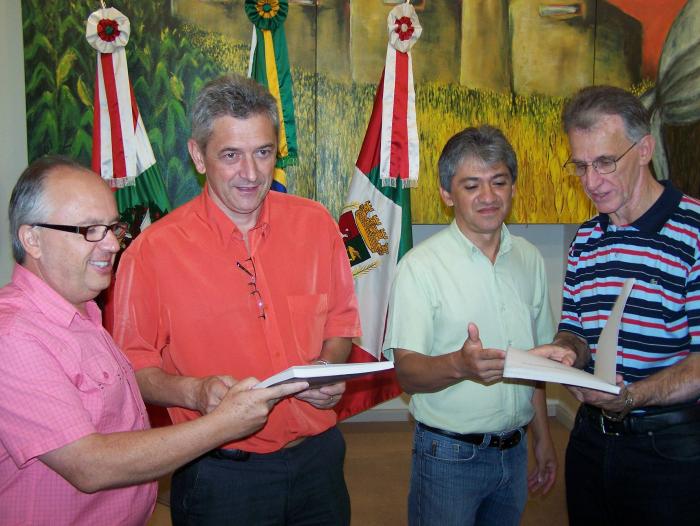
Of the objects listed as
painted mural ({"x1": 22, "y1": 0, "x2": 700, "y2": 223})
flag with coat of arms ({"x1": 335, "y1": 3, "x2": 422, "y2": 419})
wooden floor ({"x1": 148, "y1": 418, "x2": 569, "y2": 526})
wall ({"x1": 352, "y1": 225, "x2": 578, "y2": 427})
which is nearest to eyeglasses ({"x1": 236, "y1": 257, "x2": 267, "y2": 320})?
flag with coat of arms ({"x1": 335, "y1": 3, "x2": 422, "y2": 419})

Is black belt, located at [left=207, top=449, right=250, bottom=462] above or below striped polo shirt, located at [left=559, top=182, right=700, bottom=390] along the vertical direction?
below

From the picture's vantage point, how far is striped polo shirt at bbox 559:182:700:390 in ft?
5.16

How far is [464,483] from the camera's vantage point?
1.75 metres

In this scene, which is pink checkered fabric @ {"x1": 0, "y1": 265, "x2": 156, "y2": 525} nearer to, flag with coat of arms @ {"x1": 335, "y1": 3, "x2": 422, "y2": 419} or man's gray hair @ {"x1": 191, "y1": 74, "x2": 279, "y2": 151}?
man's gray hair @ {"x1": 191, "y1": 74, "x2": 279, "y2": 151}

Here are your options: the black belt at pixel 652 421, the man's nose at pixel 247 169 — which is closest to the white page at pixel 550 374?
the black belt at pixel 652 421

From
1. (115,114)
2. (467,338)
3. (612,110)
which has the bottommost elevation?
(467,338)

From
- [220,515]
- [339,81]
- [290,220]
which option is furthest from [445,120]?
[220,515]

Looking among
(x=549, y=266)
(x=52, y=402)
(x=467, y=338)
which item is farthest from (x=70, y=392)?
(x=549, y=266)

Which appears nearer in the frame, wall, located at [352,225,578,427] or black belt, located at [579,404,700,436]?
black belt, located at [579,404,700,436]

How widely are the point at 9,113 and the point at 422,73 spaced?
8.59 feet

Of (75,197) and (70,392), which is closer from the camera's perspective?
(70,392)

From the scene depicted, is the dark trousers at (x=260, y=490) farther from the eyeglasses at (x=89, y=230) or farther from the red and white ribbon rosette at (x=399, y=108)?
the red and white ribbon rosette at (x=399, y=108)

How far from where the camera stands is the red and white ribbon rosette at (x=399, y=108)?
3.52 m

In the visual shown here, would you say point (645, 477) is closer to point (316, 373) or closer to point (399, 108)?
point (316, 373)
